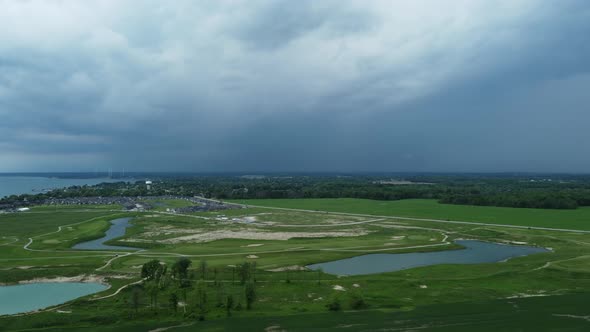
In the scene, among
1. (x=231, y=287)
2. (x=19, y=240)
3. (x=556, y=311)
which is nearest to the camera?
(x=556, y=311)

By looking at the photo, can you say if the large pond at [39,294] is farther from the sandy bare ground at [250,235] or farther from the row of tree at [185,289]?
the sandy bare ground at [250,235]

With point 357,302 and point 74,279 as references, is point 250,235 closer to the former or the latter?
point 74,279

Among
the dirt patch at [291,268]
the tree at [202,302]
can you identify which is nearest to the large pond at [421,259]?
the dirt patch at [291,268]

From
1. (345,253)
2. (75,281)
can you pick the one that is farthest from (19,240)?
(345,253)

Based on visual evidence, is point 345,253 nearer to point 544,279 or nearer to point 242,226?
point 544,279

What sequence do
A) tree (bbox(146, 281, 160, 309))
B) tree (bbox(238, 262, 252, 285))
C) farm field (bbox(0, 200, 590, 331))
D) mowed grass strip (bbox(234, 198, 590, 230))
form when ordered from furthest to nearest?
mowed grass strip (bbox(234, 198, 590, 230))
tree (bbox(238, 262, 252, 285))
tree (bbox(146, 281, 160, 309))
farm field (bbox(0, 200, 590, 331))

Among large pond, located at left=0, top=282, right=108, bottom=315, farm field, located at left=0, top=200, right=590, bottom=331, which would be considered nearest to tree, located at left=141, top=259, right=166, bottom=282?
farm field, located at left=0, top=200, right=590, bottom=331

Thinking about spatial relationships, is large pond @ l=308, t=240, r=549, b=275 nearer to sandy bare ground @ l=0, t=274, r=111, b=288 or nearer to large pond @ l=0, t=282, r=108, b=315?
sandy bare ground @ l=0, t=274, r=111, b=288
